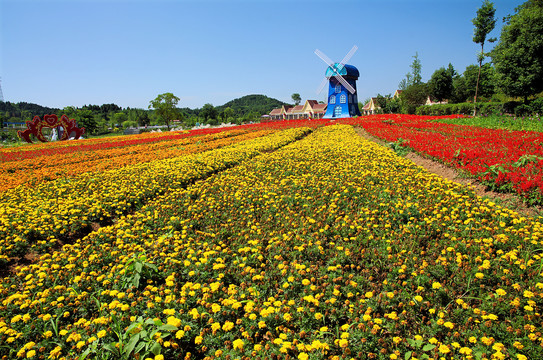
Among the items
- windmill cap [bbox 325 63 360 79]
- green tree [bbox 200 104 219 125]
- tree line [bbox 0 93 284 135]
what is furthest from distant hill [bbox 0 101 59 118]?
windmill cap [bbox 325 63 360 79]

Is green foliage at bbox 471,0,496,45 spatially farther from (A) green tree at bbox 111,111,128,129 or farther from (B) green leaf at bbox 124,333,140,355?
(A) green tree at bbox 111,111,128,129

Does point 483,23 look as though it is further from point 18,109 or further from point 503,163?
point 18,109

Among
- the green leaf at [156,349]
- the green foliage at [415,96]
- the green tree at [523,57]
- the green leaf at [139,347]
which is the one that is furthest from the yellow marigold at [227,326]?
the green foliage at [415,96]

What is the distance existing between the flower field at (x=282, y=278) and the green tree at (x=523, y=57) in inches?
1349

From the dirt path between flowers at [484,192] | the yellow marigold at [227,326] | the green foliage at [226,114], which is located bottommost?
the yellow marigold at [227,326]

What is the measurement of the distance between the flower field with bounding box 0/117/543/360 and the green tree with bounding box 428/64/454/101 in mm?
62694

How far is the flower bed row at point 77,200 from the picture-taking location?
5716 mm

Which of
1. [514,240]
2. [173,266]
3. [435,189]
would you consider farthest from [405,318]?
[435,189]

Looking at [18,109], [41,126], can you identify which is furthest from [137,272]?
[18,109]

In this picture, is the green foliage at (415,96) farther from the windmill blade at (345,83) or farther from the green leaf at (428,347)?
the green leaf at (428,347)

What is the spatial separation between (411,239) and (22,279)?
6.29m

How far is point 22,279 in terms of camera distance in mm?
4383

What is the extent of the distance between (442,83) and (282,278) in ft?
222

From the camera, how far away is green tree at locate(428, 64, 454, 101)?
5741cm
